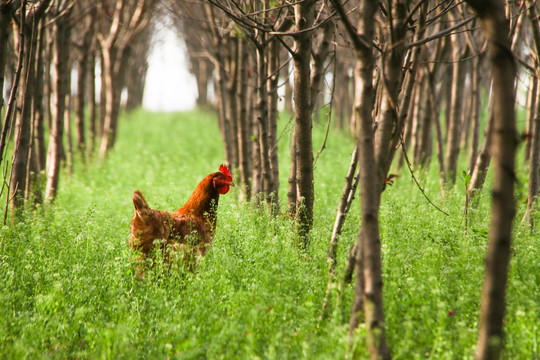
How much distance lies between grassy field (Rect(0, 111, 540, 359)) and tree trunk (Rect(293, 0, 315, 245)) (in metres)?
0.27

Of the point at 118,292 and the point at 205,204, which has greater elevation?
the point at 205,204

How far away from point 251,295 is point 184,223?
1660mm

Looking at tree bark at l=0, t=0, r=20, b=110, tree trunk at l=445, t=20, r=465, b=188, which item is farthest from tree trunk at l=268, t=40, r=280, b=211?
tree trunk at l=445, t=20, r=465, b=188

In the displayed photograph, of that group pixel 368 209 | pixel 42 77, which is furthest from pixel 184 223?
pixel 42 77

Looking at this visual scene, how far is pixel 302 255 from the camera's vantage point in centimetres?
414

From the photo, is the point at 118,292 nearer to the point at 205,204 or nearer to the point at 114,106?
the point at 205,204

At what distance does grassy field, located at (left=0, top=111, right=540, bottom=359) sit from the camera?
285 cm

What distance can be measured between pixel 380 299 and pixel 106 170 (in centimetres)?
995

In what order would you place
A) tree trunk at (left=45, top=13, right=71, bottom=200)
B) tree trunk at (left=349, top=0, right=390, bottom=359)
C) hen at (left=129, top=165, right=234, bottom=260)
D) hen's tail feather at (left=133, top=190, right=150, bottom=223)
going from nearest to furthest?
1. tree trunk at (left=349, top=0, right=390, bottom=359)
2. hen's tail feather at (left=133, top=190, right=150, bottom=223)
3. hen at (left=129, top=165, right=234, bottom=260)
4. tree trunk at (left=45, top=13, right=71, bottom=200)

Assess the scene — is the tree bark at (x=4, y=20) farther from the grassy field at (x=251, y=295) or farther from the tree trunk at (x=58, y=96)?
the tree trunk at (x=58, y=96)

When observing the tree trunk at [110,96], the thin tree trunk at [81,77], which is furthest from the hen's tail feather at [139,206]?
the tree trunk at [110,96]

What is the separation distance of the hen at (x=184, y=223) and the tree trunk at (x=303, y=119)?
94 centimetres

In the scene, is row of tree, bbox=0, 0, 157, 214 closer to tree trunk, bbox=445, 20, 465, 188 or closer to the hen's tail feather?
the hen's tail feather

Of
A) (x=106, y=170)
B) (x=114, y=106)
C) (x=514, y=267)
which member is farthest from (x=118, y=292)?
(x=114, y=106)
